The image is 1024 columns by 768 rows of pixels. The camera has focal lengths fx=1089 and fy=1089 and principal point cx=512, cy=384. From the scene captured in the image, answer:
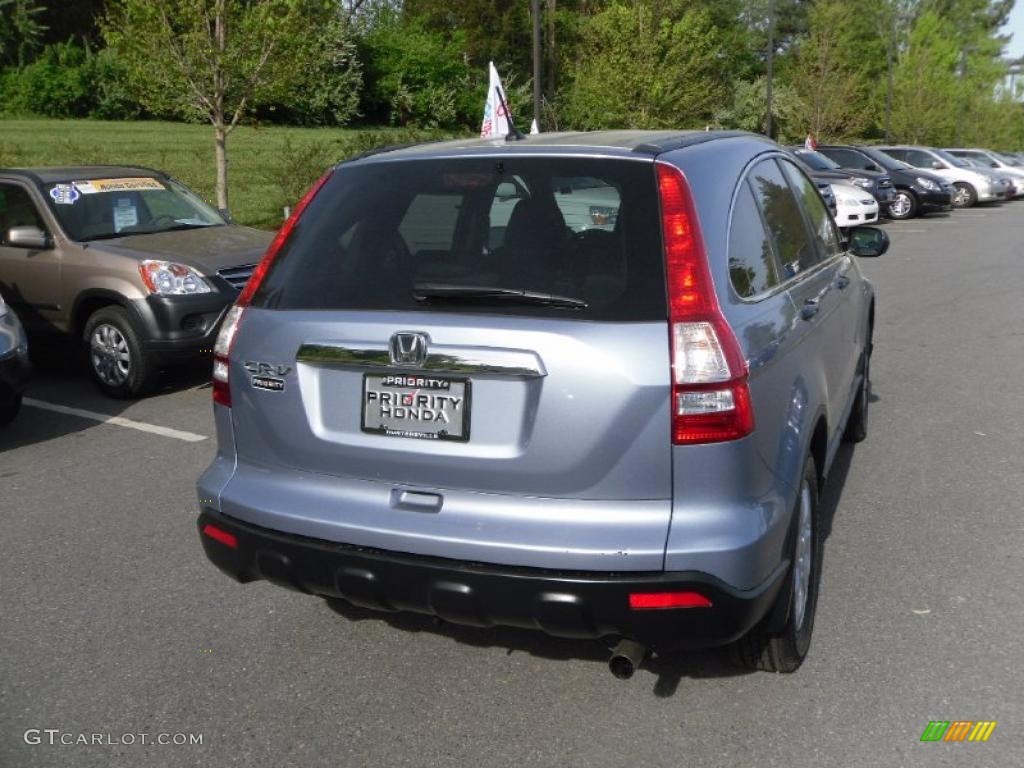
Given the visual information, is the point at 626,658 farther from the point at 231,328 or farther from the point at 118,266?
the point at 118,266

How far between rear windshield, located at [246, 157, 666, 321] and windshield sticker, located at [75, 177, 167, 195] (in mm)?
5843

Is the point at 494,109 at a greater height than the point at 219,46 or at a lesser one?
lesser

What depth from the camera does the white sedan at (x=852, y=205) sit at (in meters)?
21.5

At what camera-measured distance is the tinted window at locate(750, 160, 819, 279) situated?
3.87 meters

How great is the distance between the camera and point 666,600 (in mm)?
2930

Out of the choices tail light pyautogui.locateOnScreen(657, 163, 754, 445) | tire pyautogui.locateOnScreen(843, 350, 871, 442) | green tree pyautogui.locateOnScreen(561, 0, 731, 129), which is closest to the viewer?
tail light pyautogui.locateOnScreen(657, 163, 754, 445)

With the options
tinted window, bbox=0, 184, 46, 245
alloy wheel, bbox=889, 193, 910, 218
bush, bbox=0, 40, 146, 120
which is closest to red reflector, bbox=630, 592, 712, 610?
tinted window, bbox=0, 184, 46, 245

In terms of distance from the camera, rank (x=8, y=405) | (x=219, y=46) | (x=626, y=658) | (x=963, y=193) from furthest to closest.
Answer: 1. (x=963, y=193)
2. (x=219, y=46)
3. (x=8, y=405)
4. (x=626, y=658)


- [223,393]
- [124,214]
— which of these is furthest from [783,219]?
[124,214]

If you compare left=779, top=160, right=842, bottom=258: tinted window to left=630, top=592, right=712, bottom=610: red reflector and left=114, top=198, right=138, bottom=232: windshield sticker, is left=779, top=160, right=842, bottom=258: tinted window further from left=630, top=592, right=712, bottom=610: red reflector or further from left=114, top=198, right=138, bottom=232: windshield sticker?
left=114, top=198, right=138, bottom=232: windshield sticker

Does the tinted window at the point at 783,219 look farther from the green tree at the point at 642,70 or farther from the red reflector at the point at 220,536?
the green tree at the point at 642,70

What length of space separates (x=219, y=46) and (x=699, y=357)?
13.5 meters

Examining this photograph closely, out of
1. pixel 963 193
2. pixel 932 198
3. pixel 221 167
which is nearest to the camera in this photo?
pixel 221 167

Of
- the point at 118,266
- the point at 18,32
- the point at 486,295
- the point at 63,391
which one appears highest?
the point at 486,295
